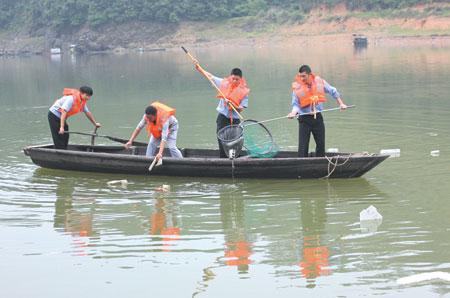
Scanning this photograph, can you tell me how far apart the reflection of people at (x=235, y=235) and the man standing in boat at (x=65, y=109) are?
12.1ft

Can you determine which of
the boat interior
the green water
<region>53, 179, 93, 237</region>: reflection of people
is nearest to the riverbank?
the green water

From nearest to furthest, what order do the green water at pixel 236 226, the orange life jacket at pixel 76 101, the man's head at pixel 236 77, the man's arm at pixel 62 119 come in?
1. the green water at pixel 236 226
2. the man's head at pixel 236 77
3. the man's arm at pixel 62 119
4. the orange life jacket at pixel 76 101

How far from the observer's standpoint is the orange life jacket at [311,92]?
42.7ft

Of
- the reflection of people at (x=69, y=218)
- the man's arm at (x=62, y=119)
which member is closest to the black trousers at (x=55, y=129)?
the man's arm at (x=62, y=119)

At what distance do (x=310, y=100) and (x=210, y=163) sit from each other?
1.86 metres

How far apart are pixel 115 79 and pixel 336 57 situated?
45.3 feet

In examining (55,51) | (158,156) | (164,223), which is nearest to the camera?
(164,223)

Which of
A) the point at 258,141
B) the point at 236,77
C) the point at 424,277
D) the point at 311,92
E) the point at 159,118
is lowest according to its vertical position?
the point at 424,277

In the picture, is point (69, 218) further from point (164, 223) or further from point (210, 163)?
point (210, 163)

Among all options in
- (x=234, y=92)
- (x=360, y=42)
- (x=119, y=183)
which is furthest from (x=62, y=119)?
(x=360, y=42)

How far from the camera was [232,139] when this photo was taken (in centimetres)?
1358

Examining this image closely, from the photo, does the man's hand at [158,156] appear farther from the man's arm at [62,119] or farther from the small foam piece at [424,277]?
the small foam piece at [424,277]

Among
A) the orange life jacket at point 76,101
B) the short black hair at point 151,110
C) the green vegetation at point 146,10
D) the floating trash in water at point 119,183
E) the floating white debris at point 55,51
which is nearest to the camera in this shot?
the short black hair at point 151,110

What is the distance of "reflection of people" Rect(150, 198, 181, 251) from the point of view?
10.5m
